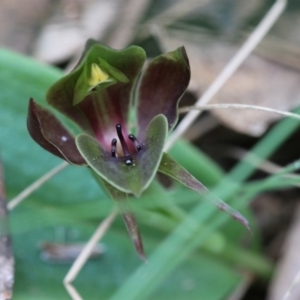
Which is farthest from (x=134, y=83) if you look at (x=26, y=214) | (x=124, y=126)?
(x=26, y=214)

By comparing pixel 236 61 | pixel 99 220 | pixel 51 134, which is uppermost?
pixel 236 61

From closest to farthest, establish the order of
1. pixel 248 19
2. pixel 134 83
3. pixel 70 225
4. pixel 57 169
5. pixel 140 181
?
pixel 140 181 < pixel 134 83 < pixel 57 169 < pixel 70 225 < pixel 248 19

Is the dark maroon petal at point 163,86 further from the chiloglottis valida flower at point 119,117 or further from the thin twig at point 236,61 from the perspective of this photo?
the thin twig at point 236,61

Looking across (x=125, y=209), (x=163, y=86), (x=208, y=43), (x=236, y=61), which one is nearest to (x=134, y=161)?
(x=125, y=209)

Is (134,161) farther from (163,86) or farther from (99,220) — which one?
(99,220)

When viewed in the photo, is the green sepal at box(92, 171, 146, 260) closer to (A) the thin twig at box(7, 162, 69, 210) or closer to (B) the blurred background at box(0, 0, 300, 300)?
(A) the thin twig at box(7, 162, 69, 210)

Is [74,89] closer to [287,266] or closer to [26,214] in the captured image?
[26,214]

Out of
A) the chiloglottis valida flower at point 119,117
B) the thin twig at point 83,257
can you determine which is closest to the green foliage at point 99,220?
the thin twig at point 83,257
